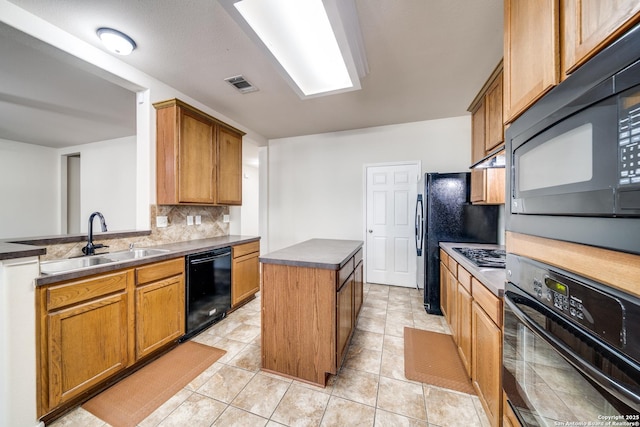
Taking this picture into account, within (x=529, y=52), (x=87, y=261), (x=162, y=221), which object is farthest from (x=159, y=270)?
(x=529, y=52)

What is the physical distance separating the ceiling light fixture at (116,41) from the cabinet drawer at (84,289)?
1848mm

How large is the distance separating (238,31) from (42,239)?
86.1 inches

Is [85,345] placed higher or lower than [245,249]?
lower

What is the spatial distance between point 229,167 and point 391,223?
267 cm

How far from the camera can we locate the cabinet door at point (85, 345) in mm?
1416

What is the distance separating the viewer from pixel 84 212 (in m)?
4.96

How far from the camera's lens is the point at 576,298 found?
2.17ft

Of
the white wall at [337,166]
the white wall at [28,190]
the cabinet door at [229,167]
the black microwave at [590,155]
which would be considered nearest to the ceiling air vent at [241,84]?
the cabinet door at [229,167]

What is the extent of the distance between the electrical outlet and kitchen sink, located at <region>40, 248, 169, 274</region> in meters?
0.36

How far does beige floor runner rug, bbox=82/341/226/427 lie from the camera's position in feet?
4.88

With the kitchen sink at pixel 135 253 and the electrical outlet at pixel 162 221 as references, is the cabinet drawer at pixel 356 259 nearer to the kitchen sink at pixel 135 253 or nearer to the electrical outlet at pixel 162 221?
the kitchen sink at pixel 135 253

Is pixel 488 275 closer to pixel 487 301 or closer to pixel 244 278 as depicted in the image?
pixel 487 301

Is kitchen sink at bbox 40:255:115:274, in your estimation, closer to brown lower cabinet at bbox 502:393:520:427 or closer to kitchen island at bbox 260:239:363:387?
kitchen island at bbox 260:239:363:387

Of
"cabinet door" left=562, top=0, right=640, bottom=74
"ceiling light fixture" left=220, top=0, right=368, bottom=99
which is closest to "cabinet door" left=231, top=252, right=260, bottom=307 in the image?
"ceiling light fixture" left=220, top=0, right=368, bottom=99
